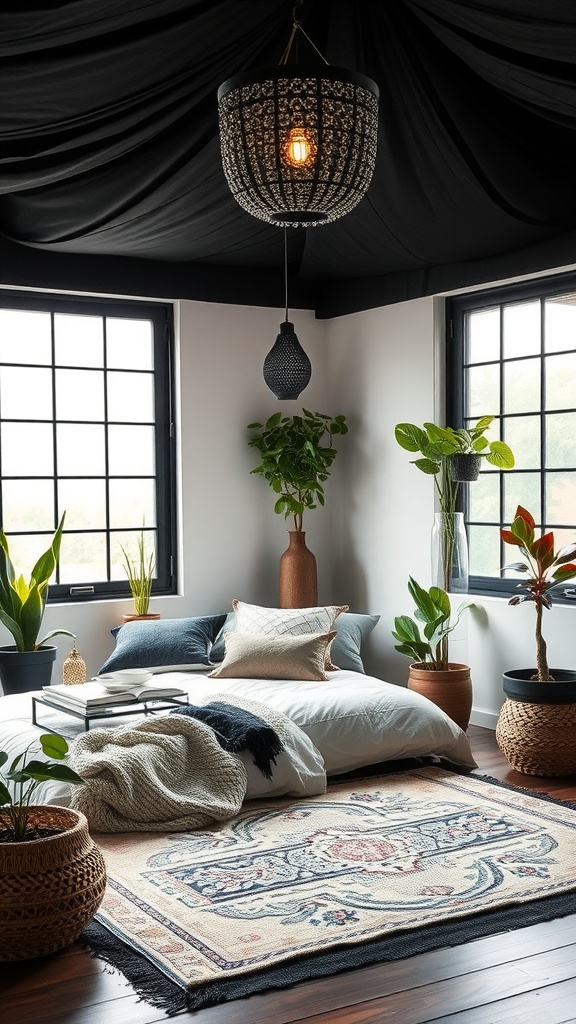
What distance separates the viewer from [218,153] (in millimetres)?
4688

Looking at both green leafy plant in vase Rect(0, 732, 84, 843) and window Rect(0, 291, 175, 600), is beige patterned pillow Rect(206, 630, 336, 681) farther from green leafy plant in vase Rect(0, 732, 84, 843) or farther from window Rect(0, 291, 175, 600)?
green leafy plant in vase Rect(0, 732, 84, 843)

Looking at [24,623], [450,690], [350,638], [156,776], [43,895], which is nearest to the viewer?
[43,895]

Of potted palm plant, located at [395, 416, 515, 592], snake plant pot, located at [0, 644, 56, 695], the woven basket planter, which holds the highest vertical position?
potted palm plant, located at [395, 416, 515, 592]

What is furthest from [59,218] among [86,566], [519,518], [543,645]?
[543,645]

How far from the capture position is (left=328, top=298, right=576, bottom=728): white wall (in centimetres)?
598

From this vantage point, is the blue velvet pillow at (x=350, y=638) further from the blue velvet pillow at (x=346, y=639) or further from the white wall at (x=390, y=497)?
the white wall at (x=390, y=497)

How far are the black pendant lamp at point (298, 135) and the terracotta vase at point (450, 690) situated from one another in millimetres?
3301

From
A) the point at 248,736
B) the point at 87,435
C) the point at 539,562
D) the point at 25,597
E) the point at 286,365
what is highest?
the point at 286,365

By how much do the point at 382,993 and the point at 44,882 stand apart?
37.0 inches

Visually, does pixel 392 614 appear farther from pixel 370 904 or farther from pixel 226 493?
pixel 370 904

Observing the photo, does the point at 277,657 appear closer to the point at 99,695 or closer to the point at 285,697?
the point at 285,697

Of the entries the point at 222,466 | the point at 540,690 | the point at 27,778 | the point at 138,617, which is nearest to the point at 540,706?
the point at 540,690

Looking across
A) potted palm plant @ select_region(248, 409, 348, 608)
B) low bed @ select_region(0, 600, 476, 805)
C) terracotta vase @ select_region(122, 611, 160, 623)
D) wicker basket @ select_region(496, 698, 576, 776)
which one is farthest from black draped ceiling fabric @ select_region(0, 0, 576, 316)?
wicker basket @ select_region(496, 698, 576, 776)

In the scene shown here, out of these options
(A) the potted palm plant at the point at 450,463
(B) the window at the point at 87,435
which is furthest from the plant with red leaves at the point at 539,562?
(B) the window at the point at 87,435
